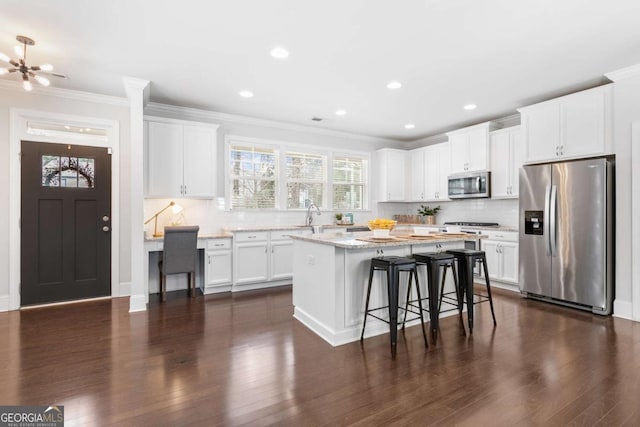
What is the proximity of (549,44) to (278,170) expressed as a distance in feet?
13.2

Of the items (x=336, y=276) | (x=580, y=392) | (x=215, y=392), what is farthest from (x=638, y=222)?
(x=215, y=392)

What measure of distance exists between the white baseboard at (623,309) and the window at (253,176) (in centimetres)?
474

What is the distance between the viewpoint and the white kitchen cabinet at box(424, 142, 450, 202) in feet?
19.7

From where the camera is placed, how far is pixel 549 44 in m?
2.97

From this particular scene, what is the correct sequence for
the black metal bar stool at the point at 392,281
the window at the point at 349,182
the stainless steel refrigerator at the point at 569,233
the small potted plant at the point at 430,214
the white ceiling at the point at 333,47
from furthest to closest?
the small potted plant at the point at 430,214
the window at the point at 349,182
the stainless steel refrigerator at the point at 569,233
the black metal bar stool at the point at 392,281
the white ceiling at the point at 333,47

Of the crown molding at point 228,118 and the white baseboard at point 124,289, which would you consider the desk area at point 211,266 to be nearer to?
the white baseboard at point 124,289

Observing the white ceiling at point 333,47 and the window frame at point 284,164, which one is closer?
the white ceiling at point 333,47

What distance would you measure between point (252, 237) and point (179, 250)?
40.7 inches

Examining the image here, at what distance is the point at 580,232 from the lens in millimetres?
3736

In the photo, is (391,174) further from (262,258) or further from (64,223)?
(64,223)

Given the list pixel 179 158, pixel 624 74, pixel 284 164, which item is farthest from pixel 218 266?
pixel 624 74

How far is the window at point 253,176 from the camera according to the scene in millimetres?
5336

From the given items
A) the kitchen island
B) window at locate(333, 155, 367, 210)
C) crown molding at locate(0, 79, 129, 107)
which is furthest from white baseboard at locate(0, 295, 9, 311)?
window at locate(333, 155, 367, 210)

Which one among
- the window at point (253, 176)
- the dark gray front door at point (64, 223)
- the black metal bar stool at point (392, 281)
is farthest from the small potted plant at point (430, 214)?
the dark gray front door at point (64, 223)
